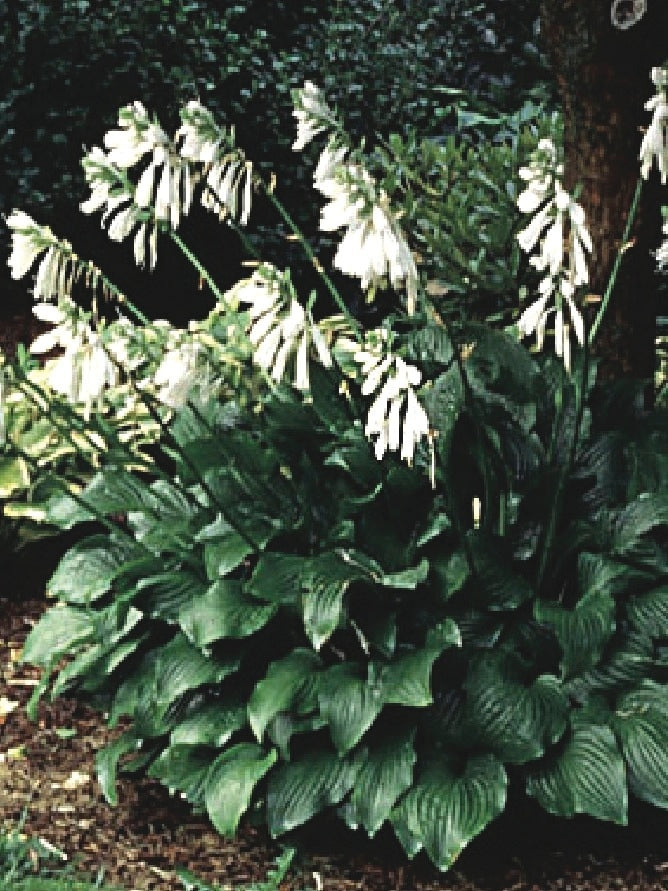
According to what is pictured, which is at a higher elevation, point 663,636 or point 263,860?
point 663,636

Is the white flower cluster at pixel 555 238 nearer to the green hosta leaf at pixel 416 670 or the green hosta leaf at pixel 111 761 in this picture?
the green hosta leaf at pixel 416 670

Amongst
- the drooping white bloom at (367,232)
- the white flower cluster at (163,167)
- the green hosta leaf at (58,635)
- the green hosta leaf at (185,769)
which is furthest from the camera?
the green hosta leaf at (58,635)

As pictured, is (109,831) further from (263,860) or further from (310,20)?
(310,20)

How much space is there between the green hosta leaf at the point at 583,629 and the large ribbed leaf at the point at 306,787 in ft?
2.09

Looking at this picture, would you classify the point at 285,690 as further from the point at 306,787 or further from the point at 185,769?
the point at 185,769

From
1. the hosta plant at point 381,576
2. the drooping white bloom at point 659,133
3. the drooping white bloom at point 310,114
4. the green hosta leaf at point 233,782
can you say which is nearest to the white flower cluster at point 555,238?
the hosta plant at point 381,576

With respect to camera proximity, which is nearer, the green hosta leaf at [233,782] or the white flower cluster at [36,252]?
the white flower cluster at [36,252]

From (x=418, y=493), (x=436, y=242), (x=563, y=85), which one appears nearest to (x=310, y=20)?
(x=436, y=242)

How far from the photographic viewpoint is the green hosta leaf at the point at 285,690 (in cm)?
412

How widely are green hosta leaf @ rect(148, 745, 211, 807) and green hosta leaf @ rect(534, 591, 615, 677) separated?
1.07 metres

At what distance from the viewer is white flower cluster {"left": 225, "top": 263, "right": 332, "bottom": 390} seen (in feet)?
12.3

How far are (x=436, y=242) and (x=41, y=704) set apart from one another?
294 centimetres

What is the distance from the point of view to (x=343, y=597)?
4.18m

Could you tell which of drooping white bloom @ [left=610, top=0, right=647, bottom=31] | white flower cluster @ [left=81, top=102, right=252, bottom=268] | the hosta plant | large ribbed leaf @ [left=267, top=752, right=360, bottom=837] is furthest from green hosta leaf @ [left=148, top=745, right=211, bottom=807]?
drooping white bloom @ [left=610, top=0, right=647, bottom=31]
